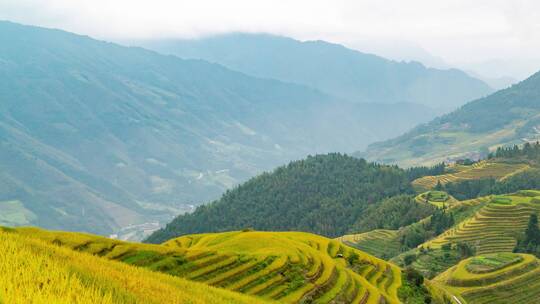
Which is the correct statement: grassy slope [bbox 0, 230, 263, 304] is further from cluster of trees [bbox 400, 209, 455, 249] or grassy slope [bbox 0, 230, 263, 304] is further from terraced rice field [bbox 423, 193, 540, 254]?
cluster of trees [bbox 400, 209, 455, 249]

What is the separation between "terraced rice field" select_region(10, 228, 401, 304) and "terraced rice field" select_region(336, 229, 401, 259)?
4021 inches

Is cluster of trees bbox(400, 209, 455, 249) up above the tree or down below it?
below

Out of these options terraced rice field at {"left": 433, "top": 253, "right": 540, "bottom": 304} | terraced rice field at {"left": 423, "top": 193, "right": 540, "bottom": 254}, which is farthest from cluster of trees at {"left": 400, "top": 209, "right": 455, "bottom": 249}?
terraced rice field at {"left": 433, "top": 253, "right": 540, "bottom": 304}

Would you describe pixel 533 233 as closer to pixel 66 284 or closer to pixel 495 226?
pixel 495 226

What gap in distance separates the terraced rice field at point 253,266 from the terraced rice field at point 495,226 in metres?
75.8

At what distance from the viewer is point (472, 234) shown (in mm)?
136250

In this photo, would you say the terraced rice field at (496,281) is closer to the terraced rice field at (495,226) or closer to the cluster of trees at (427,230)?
the terraced rice field at (495,226)

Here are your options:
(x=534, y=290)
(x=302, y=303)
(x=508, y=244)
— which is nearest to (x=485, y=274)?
(x=534, y=290)

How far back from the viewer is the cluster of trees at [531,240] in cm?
12038

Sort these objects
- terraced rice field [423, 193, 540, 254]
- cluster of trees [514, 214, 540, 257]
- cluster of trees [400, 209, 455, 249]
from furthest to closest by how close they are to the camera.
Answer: cluster of trees [400, 209, 455, 249] → terraced rice field [423, 193, 540, 254] → cluster of trees [514, 214, 540, 257]

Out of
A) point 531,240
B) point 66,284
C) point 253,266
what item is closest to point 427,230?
point 531,240

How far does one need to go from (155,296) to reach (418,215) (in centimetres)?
19634

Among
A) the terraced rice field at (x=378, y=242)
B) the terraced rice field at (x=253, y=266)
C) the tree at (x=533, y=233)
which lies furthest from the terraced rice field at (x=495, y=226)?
the terraced rice field at (x=253, y=266)

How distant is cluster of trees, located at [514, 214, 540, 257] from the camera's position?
120 m
